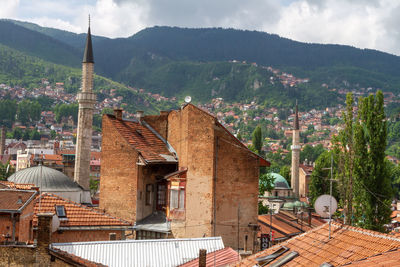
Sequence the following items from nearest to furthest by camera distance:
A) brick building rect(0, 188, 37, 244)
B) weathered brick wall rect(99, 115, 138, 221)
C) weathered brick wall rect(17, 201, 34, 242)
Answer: brick building rect(0, 188, 37, 244) < weathered brick wall rect(17, 201, 34, 242) < weathered brick wall rect(99, 115, 138, 221)

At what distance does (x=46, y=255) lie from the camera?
11.2 metres

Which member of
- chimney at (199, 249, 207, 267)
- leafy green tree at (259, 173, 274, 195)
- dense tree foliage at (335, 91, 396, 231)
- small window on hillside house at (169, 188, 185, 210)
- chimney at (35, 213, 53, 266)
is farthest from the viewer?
leafy green tree at (259, 173, 274, 195)

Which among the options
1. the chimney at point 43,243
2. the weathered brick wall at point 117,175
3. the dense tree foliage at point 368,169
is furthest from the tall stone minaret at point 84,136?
the chimney at point 43,243

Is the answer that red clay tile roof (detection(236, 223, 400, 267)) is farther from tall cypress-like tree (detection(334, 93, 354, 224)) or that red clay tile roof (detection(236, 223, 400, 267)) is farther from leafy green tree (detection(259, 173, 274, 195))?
leafy green tree (detection(259, 173, 274, 195))

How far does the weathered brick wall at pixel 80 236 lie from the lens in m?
18.8

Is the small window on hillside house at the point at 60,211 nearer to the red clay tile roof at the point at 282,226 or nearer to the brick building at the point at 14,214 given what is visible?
the brick building at the point at 14,214

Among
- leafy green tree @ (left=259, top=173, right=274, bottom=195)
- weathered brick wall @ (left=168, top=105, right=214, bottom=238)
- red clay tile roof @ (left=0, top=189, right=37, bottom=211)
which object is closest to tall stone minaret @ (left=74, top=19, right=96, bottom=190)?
leafy green tree @ (left=259, top=173, right=274, bottom=195)

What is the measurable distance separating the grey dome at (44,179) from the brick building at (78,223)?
1003cm

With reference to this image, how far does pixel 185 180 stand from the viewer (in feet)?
73.6

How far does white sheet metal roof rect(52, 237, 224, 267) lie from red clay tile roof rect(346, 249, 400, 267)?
7254 mm

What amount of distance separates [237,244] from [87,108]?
2493 centimetres

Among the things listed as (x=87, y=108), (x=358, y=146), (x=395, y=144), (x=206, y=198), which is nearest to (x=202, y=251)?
(x=206, y=198)

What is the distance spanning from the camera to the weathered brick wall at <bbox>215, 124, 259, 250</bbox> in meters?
21.8

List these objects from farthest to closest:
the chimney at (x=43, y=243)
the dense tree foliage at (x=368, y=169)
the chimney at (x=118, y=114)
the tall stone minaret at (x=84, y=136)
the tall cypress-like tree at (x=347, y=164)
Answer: the tall stone minaret at (x=84, y=136) < the dense tree foliage at (x=368, y=169) < the tall cypress-like tree at (x=347, y=164) < the chimney at (x=118, y=114) < the chimney at (x=43, y=243)
